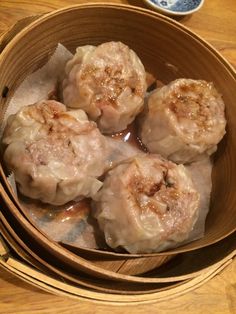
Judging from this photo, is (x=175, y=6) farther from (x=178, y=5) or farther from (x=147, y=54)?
(x=147, y=54)

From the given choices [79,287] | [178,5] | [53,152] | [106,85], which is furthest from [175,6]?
[79,287]

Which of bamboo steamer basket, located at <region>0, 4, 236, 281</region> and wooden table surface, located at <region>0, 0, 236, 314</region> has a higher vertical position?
bamboo steamer basket, located at <region>0, 4, 236, 281</region>

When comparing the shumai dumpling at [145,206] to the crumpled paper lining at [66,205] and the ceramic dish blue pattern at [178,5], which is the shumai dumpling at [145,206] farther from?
the ceramic dish blue pattern at [178,5]

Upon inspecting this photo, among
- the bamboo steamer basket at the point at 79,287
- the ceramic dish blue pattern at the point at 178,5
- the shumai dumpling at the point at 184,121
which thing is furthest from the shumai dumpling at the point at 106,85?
the bamboo steamer basket at the point at 79,287

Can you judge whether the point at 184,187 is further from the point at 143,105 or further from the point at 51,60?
the point at 51,60

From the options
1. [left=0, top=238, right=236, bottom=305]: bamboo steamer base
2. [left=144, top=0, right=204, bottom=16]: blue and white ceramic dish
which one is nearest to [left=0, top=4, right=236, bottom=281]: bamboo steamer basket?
[left=0, top=238, right=236, bottom=305]: bamboo steamer base

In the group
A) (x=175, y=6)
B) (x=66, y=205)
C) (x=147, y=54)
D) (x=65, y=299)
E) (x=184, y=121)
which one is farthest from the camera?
(x=175, y=6)

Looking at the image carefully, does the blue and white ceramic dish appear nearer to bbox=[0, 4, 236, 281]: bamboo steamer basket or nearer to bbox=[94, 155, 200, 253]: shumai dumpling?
bbox=[0, 4, 236, 281]: bamboo steamer basket
